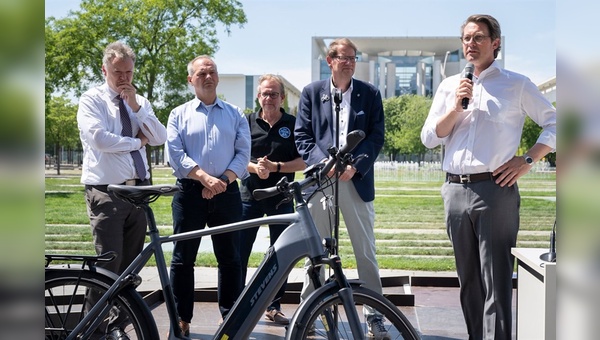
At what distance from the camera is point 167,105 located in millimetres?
27812

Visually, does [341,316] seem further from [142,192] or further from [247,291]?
[142,192]

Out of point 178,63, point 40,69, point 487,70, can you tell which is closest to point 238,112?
point 487,70

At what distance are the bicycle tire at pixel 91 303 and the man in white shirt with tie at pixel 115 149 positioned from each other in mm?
714

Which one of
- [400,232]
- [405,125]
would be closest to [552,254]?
[400,232]

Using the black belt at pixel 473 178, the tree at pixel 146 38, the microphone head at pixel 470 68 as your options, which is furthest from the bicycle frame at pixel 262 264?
the tree at pixel 146 38

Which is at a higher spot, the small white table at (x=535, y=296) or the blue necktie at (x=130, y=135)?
the blue necktie at (x=130, y=135)

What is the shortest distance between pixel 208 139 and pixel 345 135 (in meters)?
0.87

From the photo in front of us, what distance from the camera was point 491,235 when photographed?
3523mm

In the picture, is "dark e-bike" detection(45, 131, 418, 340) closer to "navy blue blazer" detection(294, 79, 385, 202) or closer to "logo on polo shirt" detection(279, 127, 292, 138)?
"navy blue blazer" detection(294, 79, 385, 202)

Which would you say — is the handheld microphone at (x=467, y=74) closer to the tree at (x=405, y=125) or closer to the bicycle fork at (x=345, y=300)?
the bicycle fork at (x=345, y=300)

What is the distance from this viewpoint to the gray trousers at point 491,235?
11.5 feet

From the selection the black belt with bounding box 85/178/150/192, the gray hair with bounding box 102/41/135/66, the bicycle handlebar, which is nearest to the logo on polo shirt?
the black belt with bounding box 85/178/150/192

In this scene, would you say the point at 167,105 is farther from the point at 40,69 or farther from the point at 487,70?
the point at 40,69

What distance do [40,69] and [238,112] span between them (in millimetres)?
3570
